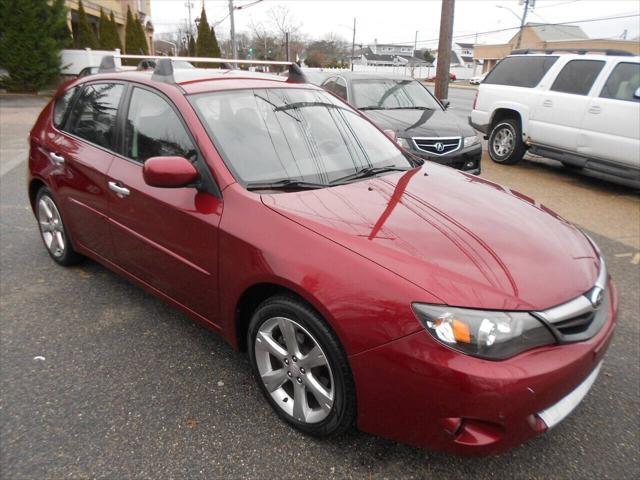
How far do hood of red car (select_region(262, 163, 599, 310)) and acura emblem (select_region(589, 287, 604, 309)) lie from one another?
4 cm

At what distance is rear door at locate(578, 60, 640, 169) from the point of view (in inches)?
264

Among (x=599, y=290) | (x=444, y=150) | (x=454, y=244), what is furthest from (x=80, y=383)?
(x=444, y=150)

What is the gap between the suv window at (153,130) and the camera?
2.78 metres

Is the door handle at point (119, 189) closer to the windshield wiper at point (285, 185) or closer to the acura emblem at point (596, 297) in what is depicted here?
the windshield wiper at point (285, 185)

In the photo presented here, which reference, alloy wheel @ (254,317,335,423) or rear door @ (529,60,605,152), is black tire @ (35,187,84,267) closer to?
alloy wheel @ (254,317,335,423)

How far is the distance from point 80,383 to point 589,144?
7.40m

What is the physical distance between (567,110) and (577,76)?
0.60 m

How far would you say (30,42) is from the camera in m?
19.0

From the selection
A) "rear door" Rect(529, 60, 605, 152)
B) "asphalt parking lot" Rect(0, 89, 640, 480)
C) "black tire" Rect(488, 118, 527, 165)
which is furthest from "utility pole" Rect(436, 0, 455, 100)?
"asphalt parking lot" Rect(0, 89, 640, 480)

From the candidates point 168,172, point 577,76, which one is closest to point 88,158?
point 168,172

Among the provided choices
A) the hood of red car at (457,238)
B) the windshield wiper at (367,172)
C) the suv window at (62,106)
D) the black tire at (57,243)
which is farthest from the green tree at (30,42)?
the hood of red car at (457,238)

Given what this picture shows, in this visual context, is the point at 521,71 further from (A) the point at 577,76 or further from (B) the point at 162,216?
(B) the point at 162,216

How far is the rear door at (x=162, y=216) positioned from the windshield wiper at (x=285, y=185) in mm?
196

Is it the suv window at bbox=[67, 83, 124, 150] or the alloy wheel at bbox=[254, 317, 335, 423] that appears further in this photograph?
the suv window at bbox=[67, 83, 124, 150]
